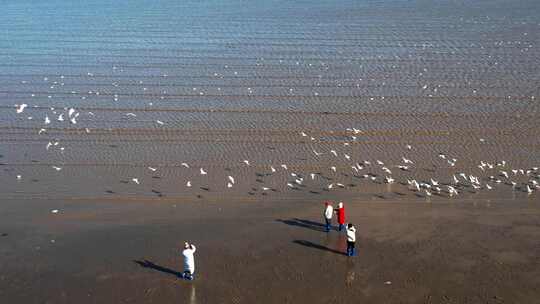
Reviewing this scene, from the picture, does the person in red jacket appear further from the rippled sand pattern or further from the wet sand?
the rippled sand pattern

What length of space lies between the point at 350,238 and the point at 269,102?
1464 centimetres

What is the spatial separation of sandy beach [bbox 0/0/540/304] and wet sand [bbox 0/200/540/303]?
58 millimetres

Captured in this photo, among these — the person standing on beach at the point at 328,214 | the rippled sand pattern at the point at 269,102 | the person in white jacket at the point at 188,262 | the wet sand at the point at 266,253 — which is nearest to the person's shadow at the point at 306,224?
the wet sand at the point at 266,253

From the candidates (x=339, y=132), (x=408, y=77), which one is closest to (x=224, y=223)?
(x=339, y=132)

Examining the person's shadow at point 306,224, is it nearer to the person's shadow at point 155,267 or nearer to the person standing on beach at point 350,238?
the person standing on beach at point 350,238

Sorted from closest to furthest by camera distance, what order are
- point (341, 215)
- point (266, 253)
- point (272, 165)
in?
point (266, 253) < point (341, 215) < point (272, 165)

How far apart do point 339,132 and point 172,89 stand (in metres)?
10.2

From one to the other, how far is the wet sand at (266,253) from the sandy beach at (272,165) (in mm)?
58

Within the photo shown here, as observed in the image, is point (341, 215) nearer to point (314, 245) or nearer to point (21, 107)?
point (314, 245)

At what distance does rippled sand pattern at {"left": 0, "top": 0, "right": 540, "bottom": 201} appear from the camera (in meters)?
22.2

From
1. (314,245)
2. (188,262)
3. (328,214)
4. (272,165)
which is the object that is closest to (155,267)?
(188,262)

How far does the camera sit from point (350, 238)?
16.3 metres

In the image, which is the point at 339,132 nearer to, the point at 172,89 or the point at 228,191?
the point at 228,191

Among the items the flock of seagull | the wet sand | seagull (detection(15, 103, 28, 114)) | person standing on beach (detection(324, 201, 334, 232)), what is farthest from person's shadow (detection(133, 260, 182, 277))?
seagull (detection(15, 103, 28, 114))
